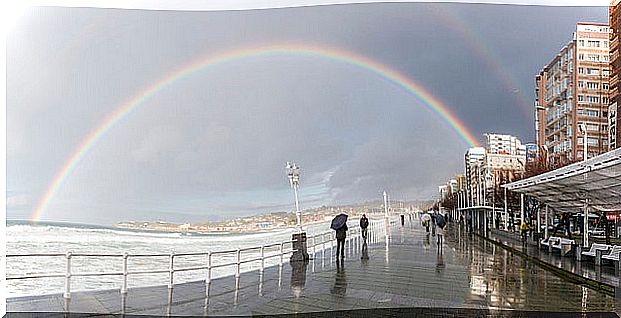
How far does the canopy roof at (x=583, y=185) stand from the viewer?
13.3 metres

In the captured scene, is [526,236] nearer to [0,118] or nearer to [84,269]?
[84,269]

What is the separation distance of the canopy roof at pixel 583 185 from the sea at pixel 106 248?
710 centimetres

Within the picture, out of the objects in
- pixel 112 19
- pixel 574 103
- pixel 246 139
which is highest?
pixel 574 103

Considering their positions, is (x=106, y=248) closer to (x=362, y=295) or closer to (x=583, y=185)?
(x=362, y=295)

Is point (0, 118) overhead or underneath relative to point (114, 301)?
overhead

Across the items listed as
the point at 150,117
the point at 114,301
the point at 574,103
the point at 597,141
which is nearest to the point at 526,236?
the point at 150,117

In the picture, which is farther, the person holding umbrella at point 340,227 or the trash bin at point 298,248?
the person holding umbrella at point 340,227

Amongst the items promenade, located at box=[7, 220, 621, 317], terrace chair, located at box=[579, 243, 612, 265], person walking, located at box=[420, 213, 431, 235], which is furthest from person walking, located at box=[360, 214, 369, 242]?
terrace chair, located at box=[579, 243, 612, 265]

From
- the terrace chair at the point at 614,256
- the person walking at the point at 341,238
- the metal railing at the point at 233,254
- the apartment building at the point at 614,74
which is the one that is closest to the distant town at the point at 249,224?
the metal railing at the point at 233,254

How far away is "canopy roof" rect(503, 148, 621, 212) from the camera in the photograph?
1330 centimetres

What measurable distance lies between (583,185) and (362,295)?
812 centimetres

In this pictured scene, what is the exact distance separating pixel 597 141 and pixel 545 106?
22.4ft

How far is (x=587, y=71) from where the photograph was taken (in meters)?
50.8

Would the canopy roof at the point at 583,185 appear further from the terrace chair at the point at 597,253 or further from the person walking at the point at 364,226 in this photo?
the person walking at the point at 364,226
